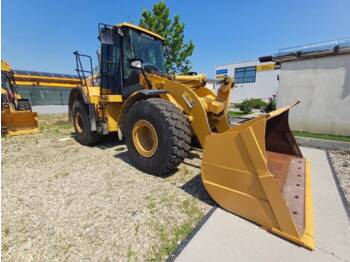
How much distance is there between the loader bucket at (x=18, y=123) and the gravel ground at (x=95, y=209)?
3264 mm

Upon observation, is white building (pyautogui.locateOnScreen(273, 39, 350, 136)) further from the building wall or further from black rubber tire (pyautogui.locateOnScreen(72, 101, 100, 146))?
black rubber tire (pyautogui.locateOnScreen(72, 101, 100, 146))

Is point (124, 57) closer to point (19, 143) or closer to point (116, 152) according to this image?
point (116, 152)

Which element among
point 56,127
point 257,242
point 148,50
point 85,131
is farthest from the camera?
point 56,127

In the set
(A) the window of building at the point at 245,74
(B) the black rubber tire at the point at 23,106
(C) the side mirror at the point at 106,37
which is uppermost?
(A) the window of building at the point at 245,74

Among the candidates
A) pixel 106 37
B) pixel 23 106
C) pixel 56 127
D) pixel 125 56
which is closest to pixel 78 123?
pixel 125 56

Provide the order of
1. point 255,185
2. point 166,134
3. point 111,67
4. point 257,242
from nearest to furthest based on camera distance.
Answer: point 257,242 → point 255,185 → point 166,134 → point 111,67

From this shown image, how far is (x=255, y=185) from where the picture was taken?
1925mm

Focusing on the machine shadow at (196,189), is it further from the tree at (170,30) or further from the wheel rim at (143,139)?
the tree at (170,30)

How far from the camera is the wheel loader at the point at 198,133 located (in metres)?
1.89

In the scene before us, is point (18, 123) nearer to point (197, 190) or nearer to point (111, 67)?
point (111, 67)

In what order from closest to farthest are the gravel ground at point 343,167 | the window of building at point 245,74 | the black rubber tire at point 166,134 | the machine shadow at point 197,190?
the machine shadow at point 197,190 → the black rubber tire at point 166,134 → the gravel ground at point 343,167 → the window of building at point 245,74

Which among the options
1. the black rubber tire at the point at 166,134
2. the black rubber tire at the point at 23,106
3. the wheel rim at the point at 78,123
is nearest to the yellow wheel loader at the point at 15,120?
the black rubber tire at the point at 23,106

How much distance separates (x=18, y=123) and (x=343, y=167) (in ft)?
30.6

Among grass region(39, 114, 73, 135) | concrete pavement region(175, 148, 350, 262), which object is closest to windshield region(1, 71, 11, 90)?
grass region(39, 114, 73, 135)
